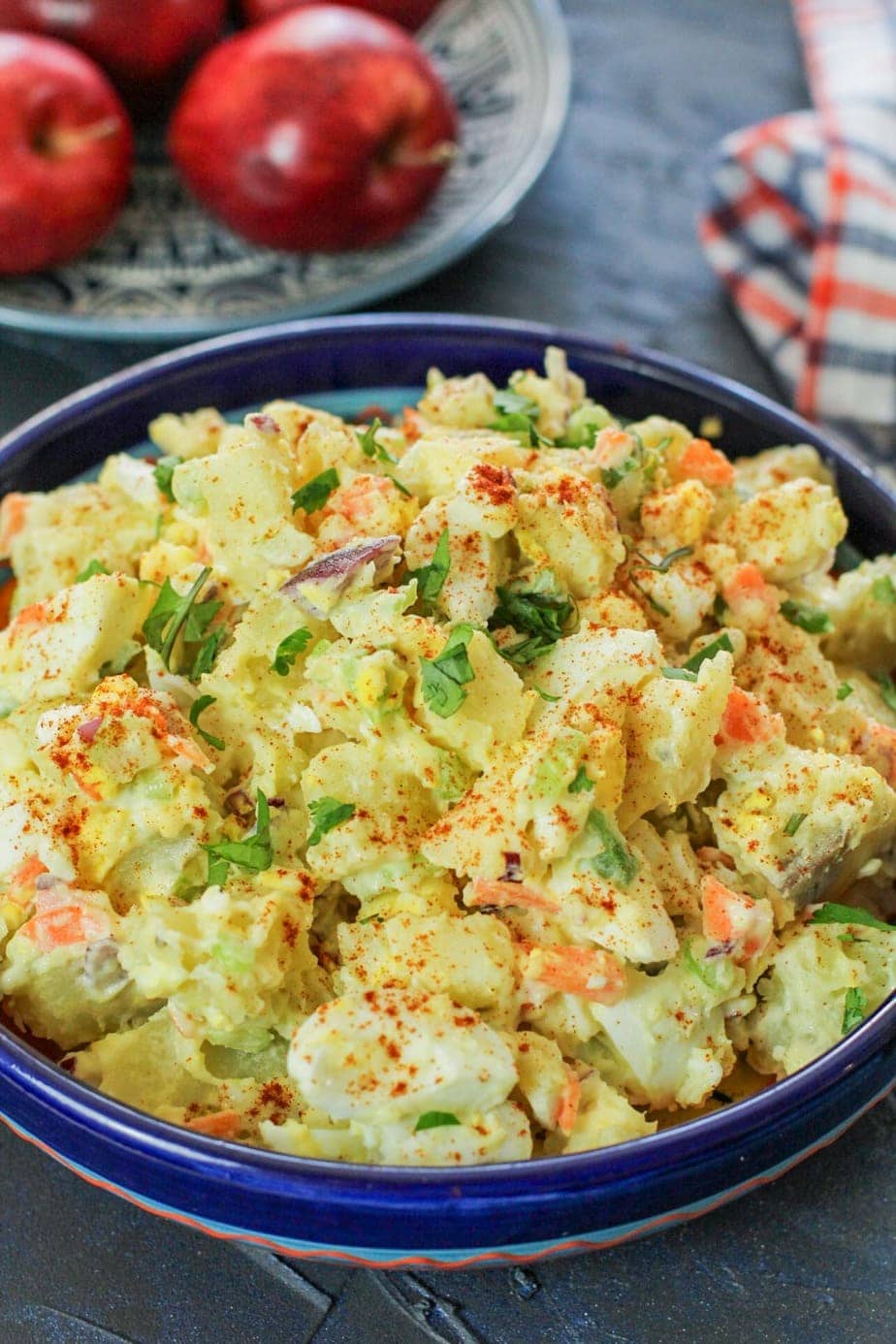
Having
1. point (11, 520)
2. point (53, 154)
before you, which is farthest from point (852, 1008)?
point (53, 154)

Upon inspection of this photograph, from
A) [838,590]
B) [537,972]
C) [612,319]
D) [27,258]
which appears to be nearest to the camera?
[537,972]

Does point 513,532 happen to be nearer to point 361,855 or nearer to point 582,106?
point 361,855

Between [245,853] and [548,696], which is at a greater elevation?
[548,696]

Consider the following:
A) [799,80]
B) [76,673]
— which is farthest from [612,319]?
[76,673]

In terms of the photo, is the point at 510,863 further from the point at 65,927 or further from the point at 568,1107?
the point at 65,927

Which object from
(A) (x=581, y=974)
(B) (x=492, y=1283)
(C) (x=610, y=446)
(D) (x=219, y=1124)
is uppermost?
(C) (x=610, y=446)

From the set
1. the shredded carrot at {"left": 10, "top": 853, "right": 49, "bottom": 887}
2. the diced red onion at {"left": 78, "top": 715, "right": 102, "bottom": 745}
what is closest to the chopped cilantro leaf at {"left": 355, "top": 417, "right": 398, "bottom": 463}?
the diced red onion at {"left": 78, "top": 715, "right": 102, "bottom": 745}

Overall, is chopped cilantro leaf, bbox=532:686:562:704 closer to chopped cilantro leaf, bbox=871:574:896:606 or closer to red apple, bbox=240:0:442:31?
chopped cilantro leaf, bbox=871:574:896:606
